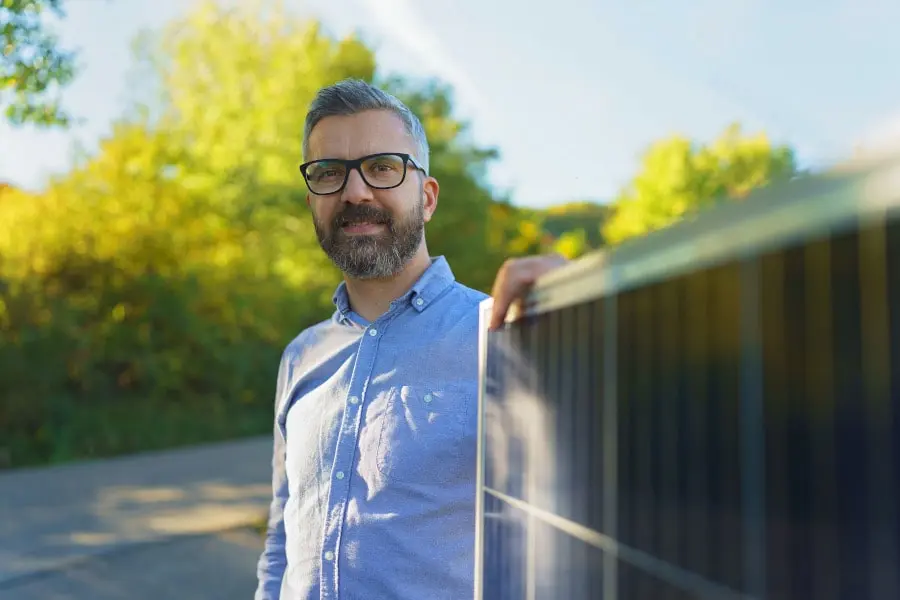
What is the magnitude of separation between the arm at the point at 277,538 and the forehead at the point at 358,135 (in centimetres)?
57

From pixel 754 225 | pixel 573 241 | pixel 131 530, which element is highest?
pixel 573 241

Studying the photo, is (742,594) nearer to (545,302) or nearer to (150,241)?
(545,302)

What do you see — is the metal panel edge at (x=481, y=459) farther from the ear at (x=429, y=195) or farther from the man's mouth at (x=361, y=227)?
the ear at (x=429, y=195)

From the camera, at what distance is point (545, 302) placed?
1275 millimetres

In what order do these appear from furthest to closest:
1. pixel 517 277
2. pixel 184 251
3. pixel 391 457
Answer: pixel 184 251
pixel 391 457
pixel 517 277

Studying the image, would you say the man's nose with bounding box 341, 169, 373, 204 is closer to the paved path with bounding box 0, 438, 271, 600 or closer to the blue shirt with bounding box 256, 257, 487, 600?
the blue shirt with bounding box 256, 257, 487, 600

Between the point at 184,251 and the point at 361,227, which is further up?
the point at 184,251

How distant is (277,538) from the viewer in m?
2.66

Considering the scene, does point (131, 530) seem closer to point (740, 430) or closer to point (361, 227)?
point (361, 227)

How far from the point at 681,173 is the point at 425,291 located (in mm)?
68066

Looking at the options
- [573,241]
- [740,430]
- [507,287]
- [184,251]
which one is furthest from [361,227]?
[573,241]

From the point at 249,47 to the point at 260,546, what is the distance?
15972 mm

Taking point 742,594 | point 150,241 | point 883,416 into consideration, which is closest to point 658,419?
point 742,594

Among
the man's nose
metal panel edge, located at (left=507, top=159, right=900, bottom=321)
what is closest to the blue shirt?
the man's nose
